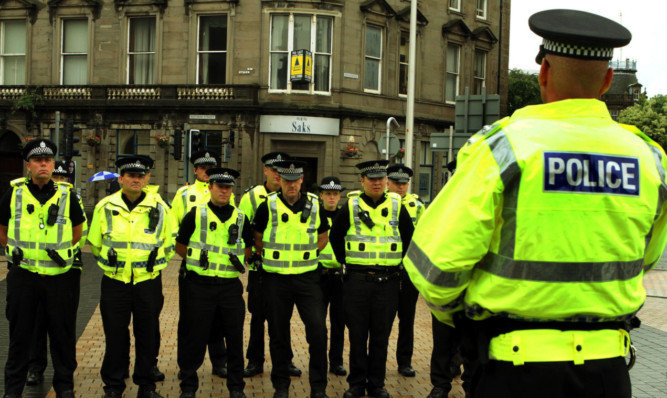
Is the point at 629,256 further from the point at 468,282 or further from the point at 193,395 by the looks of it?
the point at 193,395

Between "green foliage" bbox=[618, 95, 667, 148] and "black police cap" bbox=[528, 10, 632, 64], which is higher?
"green foliage" bbox=[618, 95, 667, 148]

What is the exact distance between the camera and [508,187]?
8.84 feet

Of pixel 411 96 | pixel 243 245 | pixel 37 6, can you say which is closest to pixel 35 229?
pixel 243 245

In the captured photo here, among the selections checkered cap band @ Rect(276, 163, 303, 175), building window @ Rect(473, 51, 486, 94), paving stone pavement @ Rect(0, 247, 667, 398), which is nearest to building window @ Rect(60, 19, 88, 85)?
building window @ Rect(473, 51, 486, 94)

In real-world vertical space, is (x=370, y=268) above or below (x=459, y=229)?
below

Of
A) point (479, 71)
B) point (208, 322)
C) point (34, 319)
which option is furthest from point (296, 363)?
point (479, 71)

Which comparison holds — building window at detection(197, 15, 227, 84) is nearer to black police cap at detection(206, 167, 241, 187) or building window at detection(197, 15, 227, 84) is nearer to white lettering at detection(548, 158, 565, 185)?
black police cap at detection(206, 167, 241, 187)

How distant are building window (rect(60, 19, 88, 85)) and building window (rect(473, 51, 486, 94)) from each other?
1759 centimetres

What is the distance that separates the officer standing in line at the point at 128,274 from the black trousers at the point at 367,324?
1.95m

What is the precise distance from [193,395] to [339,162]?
68.1ft

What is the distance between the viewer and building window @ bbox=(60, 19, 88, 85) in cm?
2920

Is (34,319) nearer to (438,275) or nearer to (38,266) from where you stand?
(38,266)

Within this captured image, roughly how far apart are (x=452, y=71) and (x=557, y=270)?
30.2m

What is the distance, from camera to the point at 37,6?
29391 millimetres
